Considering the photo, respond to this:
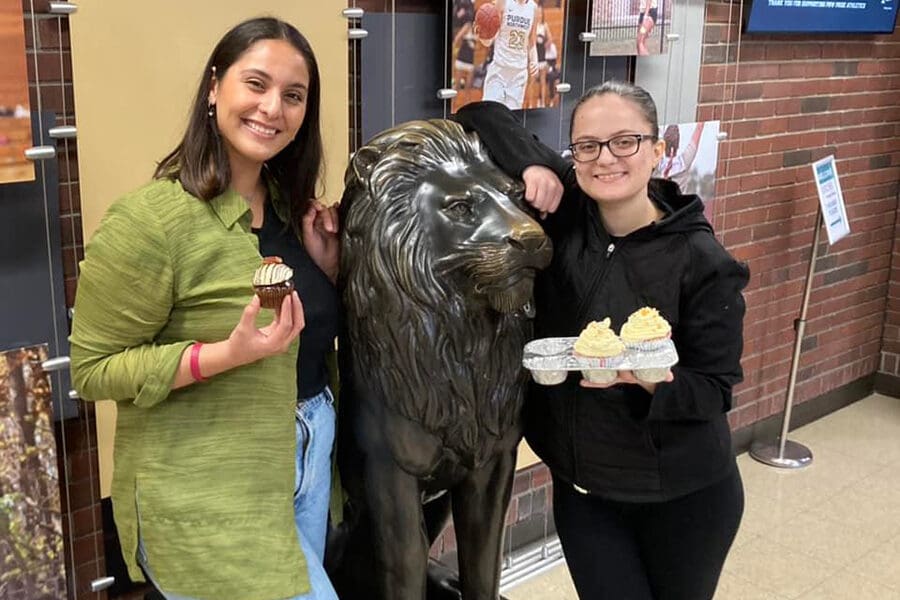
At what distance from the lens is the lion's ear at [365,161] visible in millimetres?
1537

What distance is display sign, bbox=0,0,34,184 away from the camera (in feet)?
6.31

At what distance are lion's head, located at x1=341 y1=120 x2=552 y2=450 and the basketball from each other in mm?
1287

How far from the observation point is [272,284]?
1.31m

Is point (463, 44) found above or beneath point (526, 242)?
above

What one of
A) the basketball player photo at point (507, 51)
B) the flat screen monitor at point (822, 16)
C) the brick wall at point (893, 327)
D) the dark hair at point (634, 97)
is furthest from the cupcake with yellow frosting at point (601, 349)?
the brick wall at point (893, 327)

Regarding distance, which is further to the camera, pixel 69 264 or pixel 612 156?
pixel 69 264

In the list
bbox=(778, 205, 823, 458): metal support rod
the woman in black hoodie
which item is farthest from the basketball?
bbox=(778, 205, 823, 458): metal support rod

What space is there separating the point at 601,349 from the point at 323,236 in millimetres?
500

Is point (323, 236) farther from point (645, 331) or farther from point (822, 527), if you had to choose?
point (822, 527)

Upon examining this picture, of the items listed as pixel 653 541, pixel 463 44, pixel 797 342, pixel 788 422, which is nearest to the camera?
pixel 653 541

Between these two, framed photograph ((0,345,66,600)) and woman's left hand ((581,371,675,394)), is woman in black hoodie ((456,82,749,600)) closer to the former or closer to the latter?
woman's left hand ((581,371,675,394))

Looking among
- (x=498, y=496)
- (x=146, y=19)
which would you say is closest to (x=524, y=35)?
(x=146, y=19)

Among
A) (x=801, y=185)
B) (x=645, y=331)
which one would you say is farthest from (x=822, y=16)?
(x=645, y=331)

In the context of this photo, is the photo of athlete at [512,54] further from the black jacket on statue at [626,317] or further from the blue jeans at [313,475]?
the blue jeans at [313,475]
